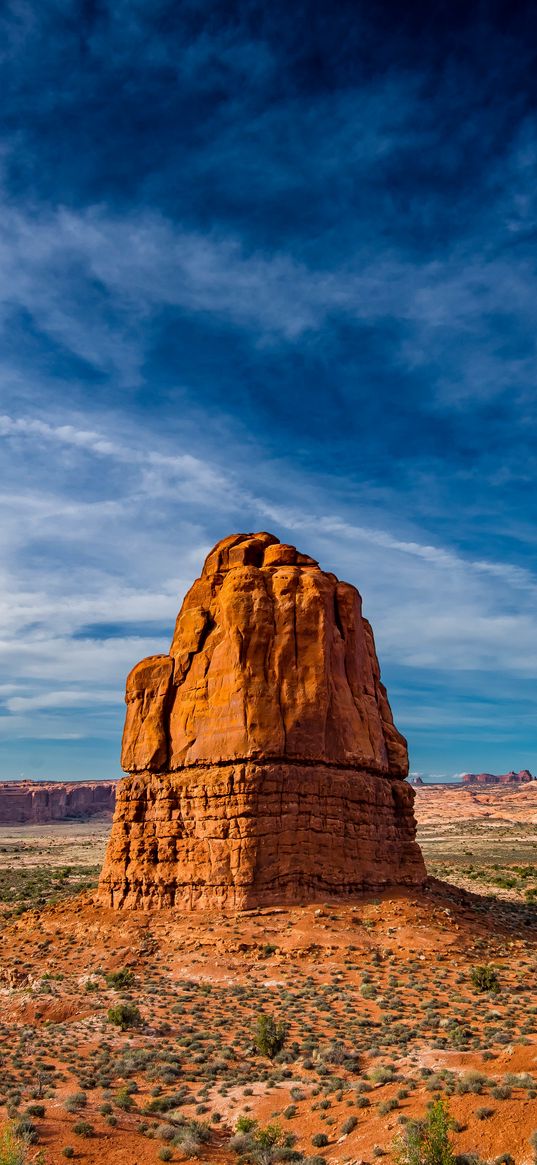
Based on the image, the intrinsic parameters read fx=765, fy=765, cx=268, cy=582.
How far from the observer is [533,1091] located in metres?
12.3

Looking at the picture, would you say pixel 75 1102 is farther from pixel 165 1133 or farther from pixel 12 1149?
pixel 12 1149

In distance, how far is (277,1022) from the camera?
2078cm

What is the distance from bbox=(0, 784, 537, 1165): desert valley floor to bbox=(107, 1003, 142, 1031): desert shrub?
0.21 ft

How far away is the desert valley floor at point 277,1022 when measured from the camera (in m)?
13.4

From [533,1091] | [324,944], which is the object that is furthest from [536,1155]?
[324,944]

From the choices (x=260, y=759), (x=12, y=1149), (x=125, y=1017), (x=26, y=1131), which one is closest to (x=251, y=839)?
(x=260, y=759)

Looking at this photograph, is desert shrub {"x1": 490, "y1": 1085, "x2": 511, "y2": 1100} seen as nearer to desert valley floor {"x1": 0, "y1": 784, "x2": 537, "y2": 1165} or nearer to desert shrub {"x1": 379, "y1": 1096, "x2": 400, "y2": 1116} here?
desert valley floor {"x1": 0, "y1": 784, "x2": 537, "y2": 1165}

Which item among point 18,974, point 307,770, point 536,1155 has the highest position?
point 307,770

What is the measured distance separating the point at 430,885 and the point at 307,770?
10591mm

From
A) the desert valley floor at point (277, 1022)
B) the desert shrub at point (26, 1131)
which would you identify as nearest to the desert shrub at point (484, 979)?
the desert valley floor at point (277, 1022)

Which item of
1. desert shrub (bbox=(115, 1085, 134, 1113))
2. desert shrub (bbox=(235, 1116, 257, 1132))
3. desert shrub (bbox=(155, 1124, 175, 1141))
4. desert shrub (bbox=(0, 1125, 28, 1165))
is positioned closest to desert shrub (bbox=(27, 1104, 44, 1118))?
desert shrub (bbox=(0, 1125, 28, 1165))

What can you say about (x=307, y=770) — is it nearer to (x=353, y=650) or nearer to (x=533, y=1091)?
(x=353, y=650)

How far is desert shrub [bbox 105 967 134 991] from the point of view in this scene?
81.9 feet

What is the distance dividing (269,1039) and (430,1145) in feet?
27.8
